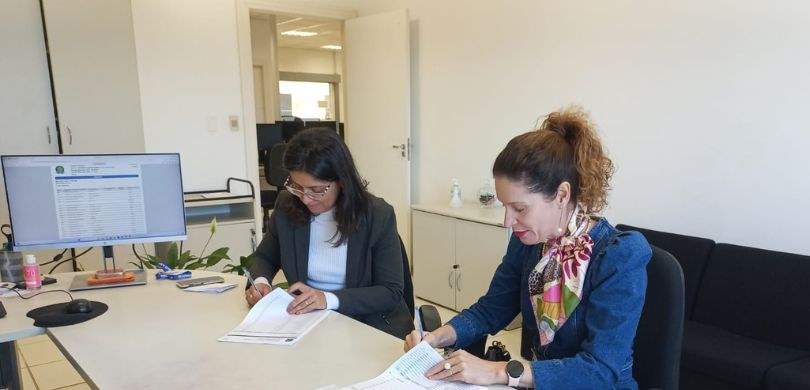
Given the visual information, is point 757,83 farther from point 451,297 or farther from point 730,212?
point 451,297

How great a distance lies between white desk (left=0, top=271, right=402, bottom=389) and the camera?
1235mm

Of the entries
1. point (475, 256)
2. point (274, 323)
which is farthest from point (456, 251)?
point (274, 323)

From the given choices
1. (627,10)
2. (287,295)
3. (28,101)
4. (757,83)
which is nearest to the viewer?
(287,295)

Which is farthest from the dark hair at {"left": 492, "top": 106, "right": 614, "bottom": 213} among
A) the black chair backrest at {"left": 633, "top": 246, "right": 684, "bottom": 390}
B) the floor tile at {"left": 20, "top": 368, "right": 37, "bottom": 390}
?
the floor tile at {"left": 20, "top": 368, "right": 37, "bottom": 390}

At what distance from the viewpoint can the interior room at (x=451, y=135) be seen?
82.2 inches

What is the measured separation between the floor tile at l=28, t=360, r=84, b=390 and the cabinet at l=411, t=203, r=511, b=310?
2141mm

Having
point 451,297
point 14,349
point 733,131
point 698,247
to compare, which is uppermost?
point 733,131

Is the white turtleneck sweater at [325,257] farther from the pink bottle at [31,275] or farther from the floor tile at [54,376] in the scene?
the floor tile at [54,376]

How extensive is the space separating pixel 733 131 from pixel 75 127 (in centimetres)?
379

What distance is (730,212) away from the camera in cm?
271

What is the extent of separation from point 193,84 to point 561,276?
3.74 m

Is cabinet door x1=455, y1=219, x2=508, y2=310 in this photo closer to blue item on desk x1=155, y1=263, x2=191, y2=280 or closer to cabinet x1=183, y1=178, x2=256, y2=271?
cabinet x1=183, y1=178, x2=256, y2=271

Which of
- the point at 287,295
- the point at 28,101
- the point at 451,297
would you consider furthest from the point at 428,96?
the point at 287,295

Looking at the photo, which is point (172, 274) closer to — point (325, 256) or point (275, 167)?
point (325, 256)
